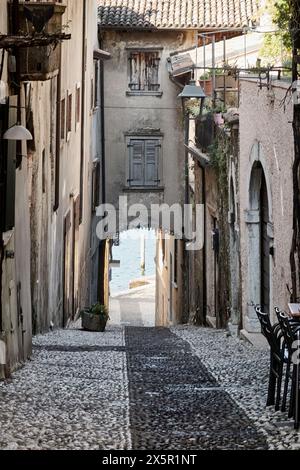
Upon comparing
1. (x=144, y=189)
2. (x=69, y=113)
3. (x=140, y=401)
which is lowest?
(x=140, y=401)

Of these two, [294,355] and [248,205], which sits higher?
[248,205]

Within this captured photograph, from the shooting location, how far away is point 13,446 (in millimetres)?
7488

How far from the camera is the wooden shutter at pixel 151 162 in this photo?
1297 inches

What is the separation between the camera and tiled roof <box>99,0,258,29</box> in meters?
32.0

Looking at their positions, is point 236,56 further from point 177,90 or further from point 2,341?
point 2,341

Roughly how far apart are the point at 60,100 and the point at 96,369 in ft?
30.5

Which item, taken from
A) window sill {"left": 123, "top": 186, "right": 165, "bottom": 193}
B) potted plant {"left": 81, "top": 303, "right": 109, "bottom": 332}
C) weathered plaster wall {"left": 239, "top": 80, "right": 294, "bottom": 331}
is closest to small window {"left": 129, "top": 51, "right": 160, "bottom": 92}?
window sill {"left": 123, "top": 186, "right": 165, "bottom": 193}

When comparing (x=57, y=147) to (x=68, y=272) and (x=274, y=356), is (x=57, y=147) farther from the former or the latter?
(x=274, y=356)

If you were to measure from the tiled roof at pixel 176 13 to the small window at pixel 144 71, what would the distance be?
3.32 feet

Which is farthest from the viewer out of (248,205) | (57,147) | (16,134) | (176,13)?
(176,13)

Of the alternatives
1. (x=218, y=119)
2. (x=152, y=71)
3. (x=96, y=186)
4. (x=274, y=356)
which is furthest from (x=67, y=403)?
(x=152, y=71)

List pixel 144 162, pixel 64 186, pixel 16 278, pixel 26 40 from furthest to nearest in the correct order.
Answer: pixel 144 162
pixel 64 186
pixel 16 278
pixel 26 40

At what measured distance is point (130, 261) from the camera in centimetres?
9356

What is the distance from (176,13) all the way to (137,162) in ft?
15.2
